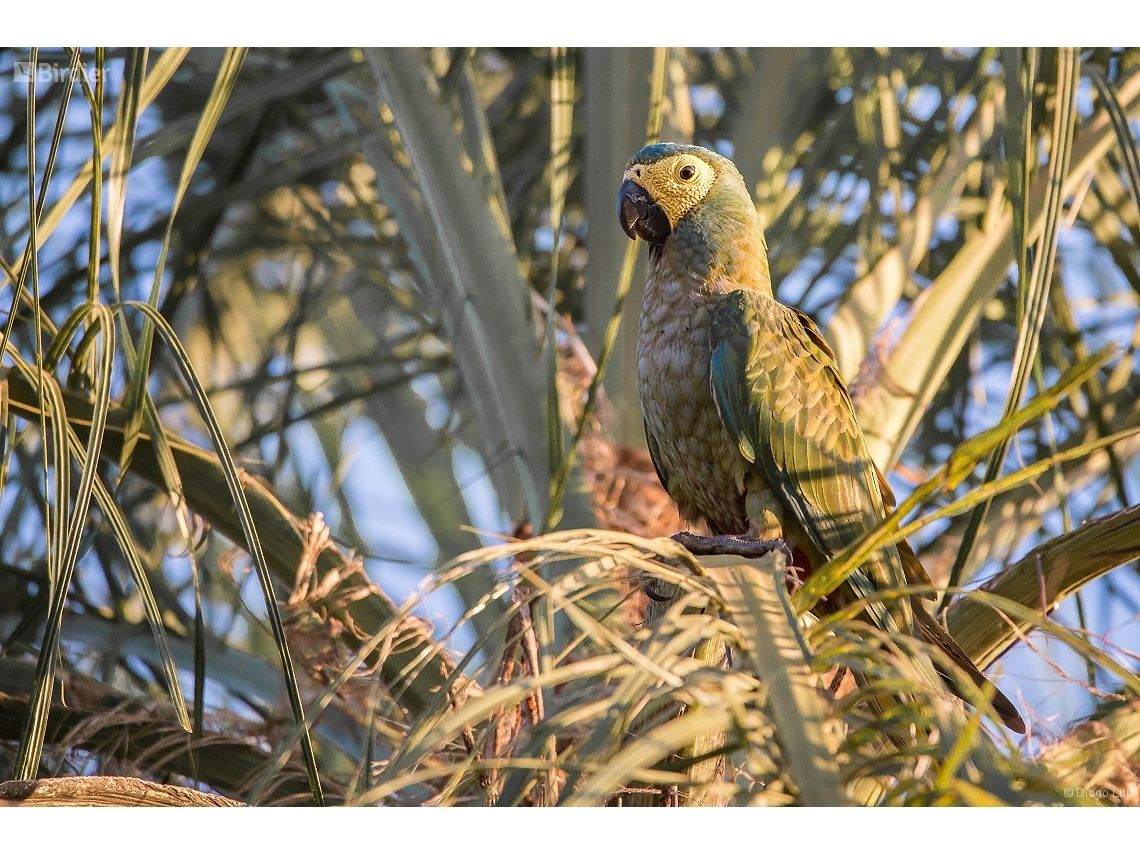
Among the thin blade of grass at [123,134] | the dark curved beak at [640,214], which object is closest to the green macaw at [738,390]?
the dark curved beak at [640,214]

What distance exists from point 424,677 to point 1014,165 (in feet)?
3.84

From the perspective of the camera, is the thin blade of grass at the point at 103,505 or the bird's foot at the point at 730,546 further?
the bird's foot at the point at 730,546

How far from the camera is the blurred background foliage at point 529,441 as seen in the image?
2.80 ft

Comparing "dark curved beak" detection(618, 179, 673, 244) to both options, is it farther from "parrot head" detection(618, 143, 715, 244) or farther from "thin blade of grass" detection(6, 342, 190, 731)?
"thin blade of grass" detection(6, 342, 190, 731)

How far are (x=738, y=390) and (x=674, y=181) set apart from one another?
0.38 metres

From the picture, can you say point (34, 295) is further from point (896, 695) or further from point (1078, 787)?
point (1078, 787)

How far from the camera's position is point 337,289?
3455 mm

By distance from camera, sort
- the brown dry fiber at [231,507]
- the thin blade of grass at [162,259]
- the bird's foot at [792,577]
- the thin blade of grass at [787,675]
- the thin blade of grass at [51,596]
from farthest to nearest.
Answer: the brown dry fiber at [231,507]
the thin blade of grass at [162,259]
the thin blade of grass at [51,596]
the bird's foot at [792,577]
the thin blade of grass at [787,675]

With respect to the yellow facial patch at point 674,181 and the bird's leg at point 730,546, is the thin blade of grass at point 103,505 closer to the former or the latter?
the bird's leg at point 730,546

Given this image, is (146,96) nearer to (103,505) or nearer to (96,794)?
(103,505)

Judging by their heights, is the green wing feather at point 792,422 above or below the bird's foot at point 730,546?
above

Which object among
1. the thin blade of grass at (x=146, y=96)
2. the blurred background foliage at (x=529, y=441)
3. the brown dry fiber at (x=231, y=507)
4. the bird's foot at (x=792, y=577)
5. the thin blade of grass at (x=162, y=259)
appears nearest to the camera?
the blurred background foliage at (x=529, y=441)

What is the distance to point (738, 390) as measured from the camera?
5.06 feet

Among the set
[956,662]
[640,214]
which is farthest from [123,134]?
[956,662]
